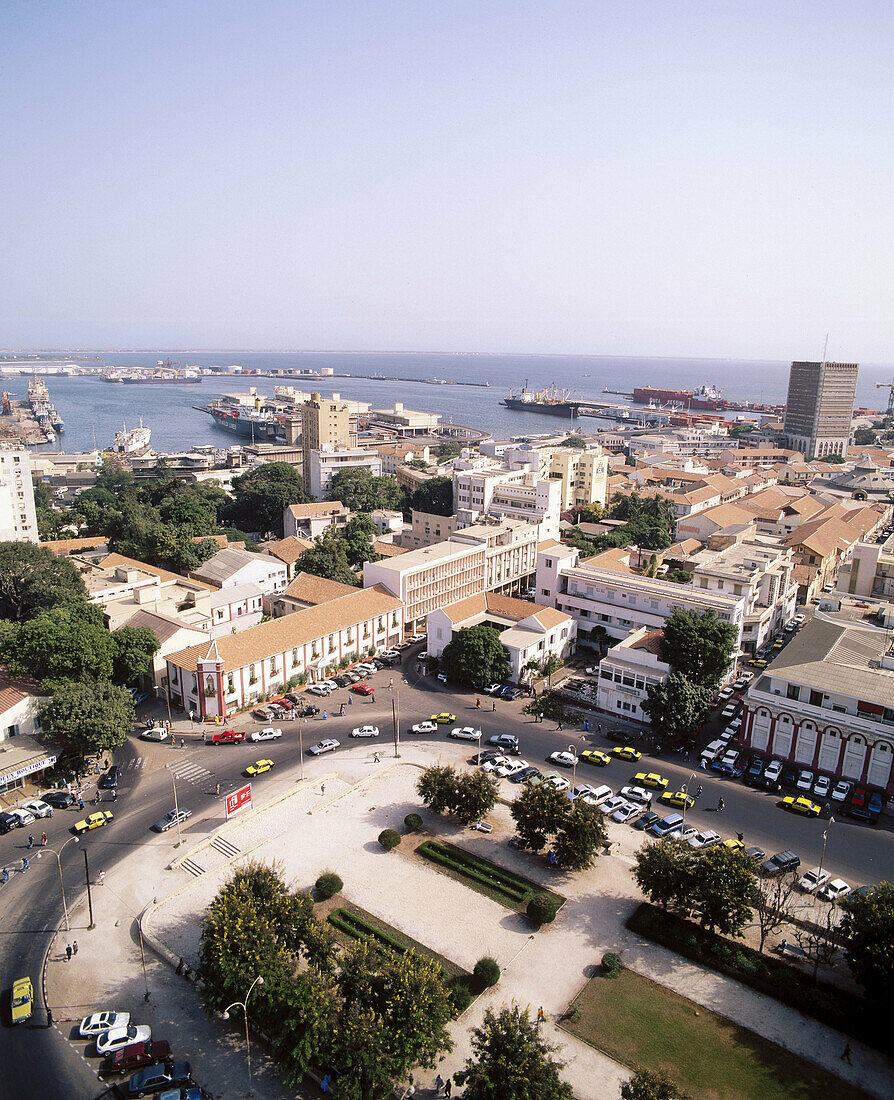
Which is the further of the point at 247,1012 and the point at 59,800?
the point at 59,800

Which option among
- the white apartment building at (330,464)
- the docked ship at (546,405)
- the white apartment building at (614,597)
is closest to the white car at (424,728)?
the white apartment building at (614,597)

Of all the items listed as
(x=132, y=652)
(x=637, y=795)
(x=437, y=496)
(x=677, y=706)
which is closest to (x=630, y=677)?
(x=677, y=706)

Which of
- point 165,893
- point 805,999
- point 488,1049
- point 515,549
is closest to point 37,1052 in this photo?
point 165,893

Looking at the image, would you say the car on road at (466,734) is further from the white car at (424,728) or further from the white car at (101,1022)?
the white car at (101,1022)

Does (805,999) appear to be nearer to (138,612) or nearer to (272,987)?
(272,987)

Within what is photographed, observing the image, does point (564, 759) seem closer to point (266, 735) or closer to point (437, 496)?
point (266, 735)

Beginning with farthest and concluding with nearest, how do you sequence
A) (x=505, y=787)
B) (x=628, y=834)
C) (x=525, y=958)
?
(x=505, y=787)
(x=628, y=834)
(x=525, y=958)
